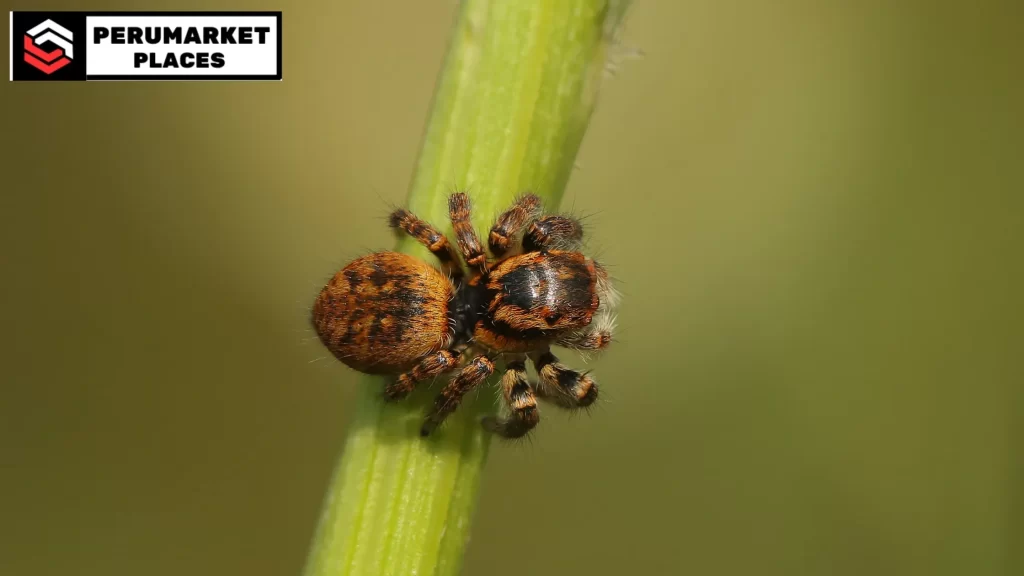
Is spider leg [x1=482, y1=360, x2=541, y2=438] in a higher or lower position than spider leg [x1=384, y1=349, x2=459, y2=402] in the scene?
lower

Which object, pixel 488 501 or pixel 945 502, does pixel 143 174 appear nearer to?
pixel 488 501

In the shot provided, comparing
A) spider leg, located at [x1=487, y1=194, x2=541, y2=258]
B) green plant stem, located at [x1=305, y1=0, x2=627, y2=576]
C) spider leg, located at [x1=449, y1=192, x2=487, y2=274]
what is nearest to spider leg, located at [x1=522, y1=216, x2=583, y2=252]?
spider leg, located at [x1=487, y1=194, x2=541, y2=258]

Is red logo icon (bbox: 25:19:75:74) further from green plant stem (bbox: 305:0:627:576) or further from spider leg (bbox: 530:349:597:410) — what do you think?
green plant stem (bbox: 305:0:627:576)

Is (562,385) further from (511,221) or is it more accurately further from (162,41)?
(162,41)

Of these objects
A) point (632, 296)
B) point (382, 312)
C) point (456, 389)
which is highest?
point (382, 312)

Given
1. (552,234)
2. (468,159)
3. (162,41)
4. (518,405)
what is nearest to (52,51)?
(162,41)

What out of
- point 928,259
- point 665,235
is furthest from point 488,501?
point 928,259

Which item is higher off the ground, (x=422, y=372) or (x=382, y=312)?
(x=382, y=312)
